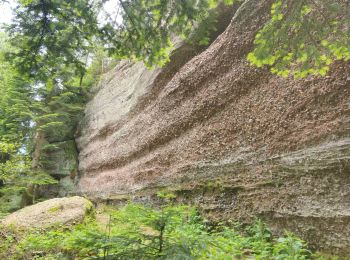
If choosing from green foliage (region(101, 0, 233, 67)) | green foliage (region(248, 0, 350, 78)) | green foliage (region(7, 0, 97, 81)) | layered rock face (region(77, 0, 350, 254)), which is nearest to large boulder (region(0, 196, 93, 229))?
layered rock face (region(77, 0, 350, 254))

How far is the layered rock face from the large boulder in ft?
8.92

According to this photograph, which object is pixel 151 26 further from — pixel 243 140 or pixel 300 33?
pixel 243 140

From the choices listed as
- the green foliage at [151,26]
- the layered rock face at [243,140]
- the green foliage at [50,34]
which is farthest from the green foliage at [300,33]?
the green foliage at [50,34]

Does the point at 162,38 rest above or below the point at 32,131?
below

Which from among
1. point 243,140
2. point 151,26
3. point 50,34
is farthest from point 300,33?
point 243,140

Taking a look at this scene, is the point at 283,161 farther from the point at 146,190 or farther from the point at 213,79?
the point at 146,190

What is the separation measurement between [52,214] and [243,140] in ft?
21.0

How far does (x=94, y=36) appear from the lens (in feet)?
14.9

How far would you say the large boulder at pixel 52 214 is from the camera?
8.58 metres

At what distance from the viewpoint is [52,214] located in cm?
916

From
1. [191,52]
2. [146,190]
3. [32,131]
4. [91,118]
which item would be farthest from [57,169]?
[191,52]

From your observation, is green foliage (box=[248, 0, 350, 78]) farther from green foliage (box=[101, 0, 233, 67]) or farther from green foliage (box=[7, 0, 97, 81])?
green foliage (box=[7, 0, 97, 81])

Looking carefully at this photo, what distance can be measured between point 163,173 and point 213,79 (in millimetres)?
3877

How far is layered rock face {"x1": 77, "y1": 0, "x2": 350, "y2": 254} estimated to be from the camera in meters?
5.34
